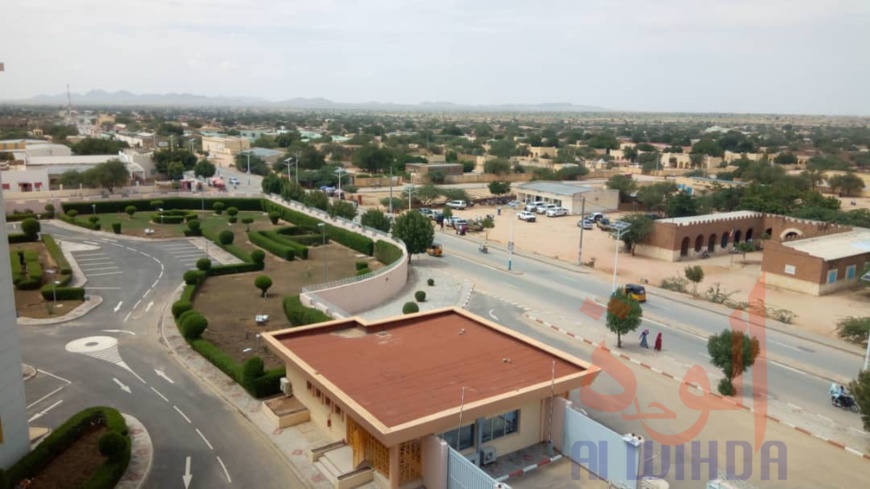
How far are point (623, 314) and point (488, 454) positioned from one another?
1220 centimetres

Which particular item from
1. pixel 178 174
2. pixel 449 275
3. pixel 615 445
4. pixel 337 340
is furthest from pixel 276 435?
pixel 178 174

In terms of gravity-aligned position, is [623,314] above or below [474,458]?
above

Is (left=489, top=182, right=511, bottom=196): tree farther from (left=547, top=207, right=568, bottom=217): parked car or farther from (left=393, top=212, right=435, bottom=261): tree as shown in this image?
(left=393, top=212, right=435, bottom=261): tree

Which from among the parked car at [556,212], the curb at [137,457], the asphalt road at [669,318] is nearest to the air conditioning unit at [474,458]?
the curb at [137,457]

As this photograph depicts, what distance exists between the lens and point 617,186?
72.1m

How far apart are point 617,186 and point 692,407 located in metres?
52.7

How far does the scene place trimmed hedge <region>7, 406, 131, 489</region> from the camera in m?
15.2

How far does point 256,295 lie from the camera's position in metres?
33.8

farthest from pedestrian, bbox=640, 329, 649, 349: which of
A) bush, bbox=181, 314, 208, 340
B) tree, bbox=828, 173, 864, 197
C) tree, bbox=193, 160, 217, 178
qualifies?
tree, bbox=828, 173, 864, 197

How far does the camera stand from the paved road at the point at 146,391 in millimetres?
17531

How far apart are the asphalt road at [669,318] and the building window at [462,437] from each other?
12.9 meters

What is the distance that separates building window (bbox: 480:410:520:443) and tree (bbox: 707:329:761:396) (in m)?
9.47

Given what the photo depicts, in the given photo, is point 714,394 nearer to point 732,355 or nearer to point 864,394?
point 732,355

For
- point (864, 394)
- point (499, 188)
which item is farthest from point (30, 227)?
point (864, 394)
